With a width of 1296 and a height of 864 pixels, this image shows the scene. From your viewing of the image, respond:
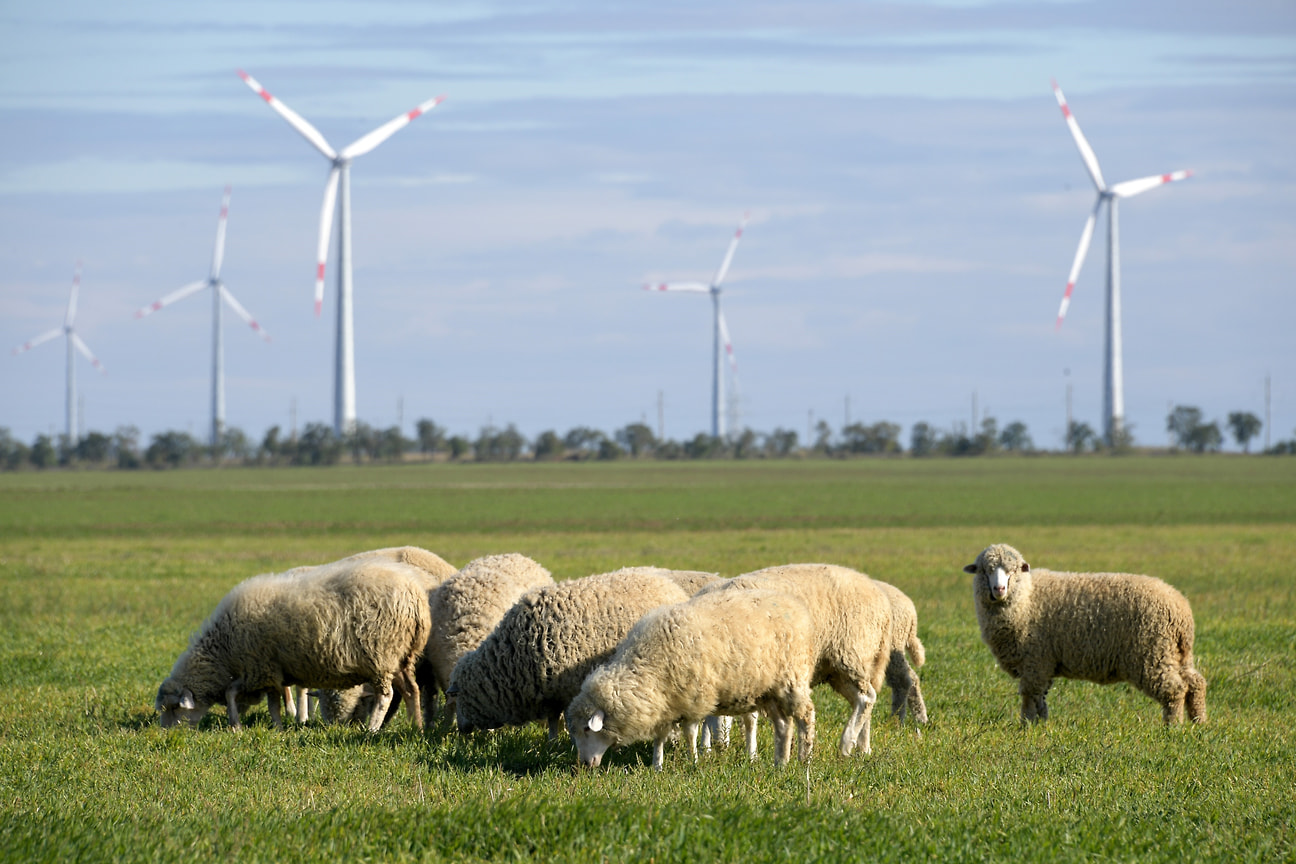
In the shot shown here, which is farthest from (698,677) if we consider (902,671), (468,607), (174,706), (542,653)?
(174,706)

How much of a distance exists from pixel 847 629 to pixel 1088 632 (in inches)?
123

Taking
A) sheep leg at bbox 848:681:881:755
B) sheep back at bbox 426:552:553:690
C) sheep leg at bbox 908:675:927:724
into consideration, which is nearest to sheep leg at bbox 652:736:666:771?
sheep leg at bbox 848:681:881:755

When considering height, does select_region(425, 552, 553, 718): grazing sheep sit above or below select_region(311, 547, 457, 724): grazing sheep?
above

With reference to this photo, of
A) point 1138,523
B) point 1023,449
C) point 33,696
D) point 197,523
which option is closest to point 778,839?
point 33,696

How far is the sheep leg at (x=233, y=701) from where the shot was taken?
11586 millimetres

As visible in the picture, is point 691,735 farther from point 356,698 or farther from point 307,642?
point 356,698

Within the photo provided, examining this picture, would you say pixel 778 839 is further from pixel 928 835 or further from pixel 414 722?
pixel 414 722

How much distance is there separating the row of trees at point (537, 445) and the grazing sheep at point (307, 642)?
5521 inches

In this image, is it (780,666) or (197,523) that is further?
(197,523)

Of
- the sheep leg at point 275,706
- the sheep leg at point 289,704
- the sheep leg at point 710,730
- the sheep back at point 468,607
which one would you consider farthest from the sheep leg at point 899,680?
the sheep leg at point 289,704

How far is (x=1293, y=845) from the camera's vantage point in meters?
7.12

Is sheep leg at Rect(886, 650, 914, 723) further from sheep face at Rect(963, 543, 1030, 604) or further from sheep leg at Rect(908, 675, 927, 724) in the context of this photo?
sheep face at Rect(963, 543, 1030, 604)

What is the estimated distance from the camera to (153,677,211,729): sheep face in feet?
38.7

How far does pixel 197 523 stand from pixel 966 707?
43899 millimetres
